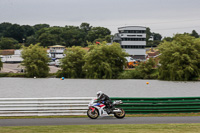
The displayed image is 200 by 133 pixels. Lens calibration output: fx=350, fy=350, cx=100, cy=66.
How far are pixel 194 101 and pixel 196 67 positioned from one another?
50652 millimetres

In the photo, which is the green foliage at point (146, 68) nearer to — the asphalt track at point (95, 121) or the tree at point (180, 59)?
the tree at point (180, 59)

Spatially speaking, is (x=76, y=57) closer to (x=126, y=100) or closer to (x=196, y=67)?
(x=196, y=67)

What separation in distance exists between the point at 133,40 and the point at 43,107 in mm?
134270

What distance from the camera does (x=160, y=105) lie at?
24094 millimetres

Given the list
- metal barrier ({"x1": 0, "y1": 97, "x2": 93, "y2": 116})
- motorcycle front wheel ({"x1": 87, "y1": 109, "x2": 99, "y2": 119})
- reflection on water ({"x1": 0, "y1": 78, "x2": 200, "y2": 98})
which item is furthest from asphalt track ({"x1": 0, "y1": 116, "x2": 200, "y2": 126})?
reflection on water ({"x1": 0, "y1": 78, "x2": 200, "y2": 98})

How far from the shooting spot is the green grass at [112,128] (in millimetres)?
17578

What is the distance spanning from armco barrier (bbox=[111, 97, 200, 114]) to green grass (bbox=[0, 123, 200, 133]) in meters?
4.50

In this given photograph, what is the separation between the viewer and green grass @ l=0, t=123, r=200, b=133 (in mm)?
17578

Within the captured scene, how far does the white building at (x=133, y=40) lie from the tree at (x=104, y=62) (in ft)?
227

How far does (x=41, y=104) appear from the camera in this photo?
23.3 metres

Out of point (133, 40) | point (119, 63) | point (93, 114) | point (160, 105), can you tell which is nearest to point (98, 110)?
point (93, 114)

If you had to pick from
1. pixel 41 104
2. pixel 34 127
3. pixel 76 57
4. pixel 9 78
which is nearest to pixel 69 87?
pixel 76 57

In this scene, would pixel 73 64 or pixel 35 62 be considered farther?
pixel 35 62

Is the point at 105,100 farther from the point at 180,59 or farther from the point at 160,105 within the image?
the point at 180,59
